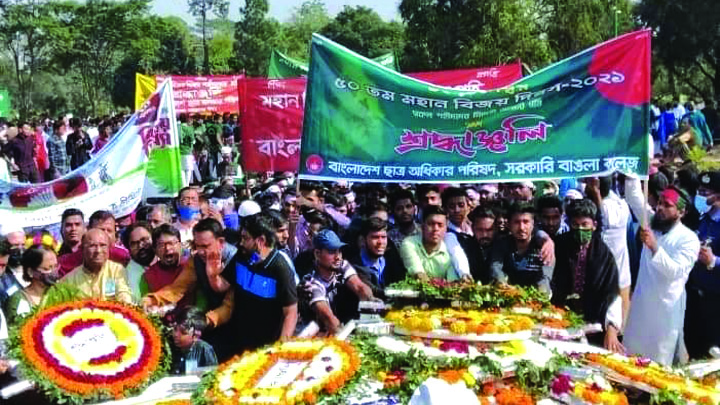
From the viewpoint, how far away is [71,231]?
24.2 feet

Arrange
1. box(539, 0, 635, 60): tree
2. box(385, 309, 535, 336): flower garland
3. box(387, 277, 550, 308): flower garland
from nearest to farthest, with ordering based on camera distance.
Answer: box(385, 309, 535, 336): flower garland → box(387, 277, 550, 308): flower garland → box(539, 0, 635, 60): tree

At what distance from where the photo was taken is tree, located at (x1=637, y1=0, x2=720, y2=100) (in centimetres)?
3738

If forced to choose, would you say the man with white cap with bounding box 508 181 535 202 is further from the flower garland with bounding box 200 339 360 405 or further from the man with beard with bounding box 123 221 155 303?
the flower garland with bounding box 200 339 360 405

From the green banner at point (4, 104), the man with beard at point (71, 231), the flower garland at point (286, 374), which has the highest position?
the green banner at point (4, 104)

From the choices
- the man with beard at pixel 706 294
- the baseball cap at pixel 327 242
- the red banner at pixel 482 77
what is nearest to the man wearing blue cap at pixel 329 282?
the baseball cap at pixel 327 242

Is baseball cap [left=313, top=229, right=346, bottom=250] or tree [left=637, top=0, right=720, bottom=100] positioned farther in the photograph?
tree [left=637, top=0, right=720, bottom=100]

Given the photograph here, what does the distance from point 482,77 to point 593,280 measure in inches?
230

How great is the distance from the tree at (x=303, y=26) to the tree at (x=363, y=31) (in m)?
2.44

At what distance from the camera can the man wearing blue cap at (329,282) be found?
236 inches

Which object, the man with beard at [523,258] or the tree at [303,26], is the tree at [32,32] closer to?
the tree at [303,26]

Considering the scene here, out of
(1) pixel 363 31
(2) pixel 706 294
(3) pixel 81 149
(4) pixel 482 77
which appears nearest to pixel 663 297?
(2) pixel 706 294

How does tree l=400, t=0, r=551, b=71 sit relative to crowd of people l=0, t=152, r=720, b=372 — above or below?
above

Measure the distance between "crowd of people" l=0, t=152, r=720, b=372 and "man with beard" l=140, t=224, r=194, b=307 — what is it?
0.01 m

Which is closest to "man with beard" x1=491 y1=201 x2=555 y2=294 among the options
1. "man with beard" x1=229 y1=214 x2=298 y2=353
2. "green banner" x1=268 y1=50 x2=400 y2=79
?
"man with beard" x1=229 y1=214 x2=298 y2=353
